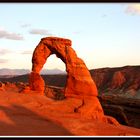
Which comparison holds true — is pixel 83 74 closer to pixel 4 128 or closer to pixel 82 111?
pixel 82 111

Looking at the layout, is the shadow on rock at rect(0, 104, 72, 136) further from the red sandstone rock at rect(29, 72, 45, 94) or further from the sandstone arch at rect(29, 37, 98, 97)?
the red sandstone rock at rect(29, 72, 45, 94)

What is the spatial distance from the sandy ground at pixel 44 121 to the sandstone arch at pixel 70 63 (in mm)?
1532

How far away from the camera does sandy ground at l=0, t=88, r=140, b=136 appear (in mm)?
13719

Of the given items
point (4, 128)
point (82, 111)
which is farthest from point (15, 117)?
point (82, 111)

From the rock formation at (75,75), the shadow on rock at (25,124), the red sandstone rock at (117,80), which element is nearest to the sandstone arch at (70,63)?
the rock formation at (75,75)

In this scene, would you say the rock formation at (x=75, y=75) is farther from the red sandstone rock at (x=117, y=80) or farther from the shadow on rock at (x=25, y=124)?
the red sandstone rock at (x=117, y=80)

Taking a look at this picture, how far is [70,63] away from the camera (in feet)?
79.4

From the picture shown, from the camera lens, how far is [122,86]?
78.5m

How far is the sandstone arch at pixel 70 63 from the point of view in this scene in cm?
2356

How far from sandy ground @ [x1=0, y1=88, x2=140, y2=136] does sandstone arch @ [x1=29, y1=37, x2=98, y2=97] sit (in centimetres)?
153

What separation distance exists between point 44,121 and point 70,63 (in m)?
8.56

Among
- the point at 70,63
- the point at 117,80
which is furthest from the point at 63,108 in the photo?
the point at 117,80

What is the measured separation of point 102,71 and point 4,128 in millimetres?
77105

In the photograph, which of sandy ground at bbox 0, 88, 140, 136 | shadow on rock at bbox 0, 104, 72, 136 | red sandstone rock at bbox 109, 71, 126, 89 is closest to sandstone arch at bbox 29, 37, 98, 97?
sandy ground at bbox 0, 88, 140, 136
